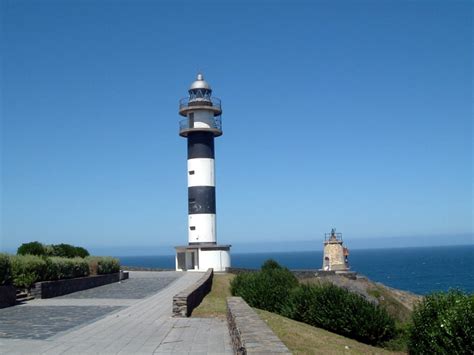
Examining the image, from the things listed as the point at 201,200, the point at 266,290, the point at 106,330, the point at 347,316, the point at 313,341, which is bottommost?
the point at 313,341

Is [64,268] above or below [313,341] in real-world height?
above

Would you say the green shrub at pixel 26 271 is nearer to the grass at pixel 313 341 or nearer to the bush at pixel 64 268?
the bush at pixel 64 268

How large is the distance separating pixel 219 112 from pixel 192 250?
9882 mm

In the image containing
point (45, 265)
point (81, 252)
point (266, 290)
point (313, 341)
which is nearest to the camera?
point (313, 341)

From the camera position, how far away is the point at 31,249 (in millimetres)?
25875

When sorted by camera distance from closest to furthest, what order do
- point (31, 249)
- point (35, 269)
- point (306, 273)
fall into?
1. point (35, 269)
2. point (31, 249)
3. point (306, 273)

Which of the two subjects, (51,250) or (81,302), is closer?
(81,302)

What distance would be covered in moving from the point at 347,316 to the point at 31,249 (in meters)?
15.9

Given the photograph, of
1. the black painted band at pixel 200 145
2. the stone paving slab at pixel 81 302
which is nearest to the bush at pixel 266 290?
the stone paving slab at pixel 81 302

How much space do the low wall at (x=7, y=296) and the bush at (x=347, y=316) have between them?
9325 millimetres

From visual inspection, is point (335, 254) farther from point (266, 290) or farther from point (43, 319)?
point (43, 319)

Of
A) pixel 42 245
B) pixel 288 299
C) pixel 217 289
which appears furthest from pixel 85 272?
pixel 288 299

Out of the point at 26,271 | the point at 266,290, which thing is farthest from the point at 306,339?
the point at 26,271

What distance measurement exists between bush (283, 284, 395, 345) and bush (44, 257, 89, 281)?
10.7 meters
